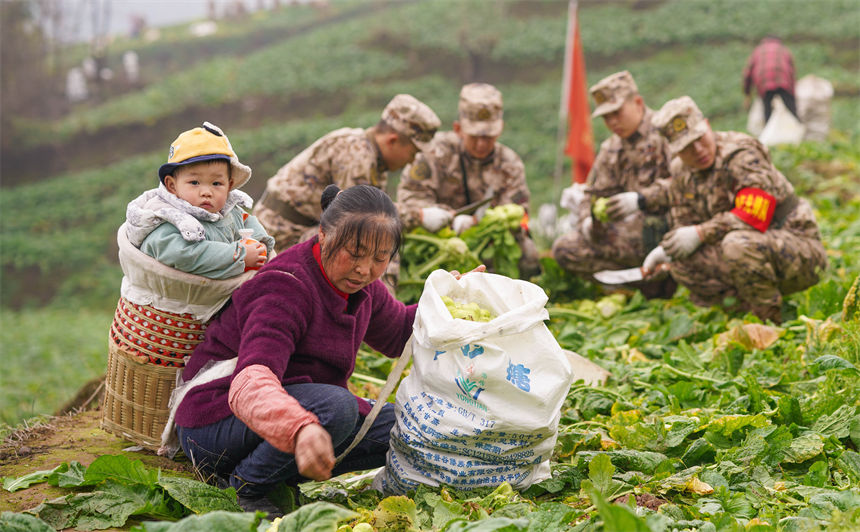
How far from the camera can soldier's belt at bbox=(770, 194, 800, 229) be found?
4660 millimetres

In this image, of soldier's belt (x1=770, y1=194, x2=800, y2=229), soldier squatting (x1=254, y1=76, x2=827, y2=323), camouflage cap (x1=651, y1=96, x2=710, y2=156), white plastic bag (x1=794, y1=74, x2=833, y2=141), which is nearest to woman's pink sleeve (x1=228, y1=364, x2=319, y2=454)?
soldier squatting (x1=254, y1=76, x2=827, y2=323)

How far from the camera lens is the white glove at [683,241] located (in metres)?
4.79

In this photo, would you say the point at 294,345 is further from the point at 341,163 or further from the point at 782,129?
the point at 782,129

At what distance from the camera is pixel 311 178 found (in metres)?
4.56

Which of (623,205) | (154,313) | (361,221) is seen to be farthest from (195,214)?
(623,205)

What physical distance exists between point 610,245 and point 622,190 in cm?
A: 46

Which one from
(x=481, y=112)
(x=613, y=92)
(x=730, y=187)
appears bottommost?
(x=730, y=187)

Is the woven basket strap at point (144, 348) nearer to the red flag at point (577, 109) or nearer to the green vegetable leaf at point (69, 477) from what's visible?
the green vegetable leaf at point (69, 477)

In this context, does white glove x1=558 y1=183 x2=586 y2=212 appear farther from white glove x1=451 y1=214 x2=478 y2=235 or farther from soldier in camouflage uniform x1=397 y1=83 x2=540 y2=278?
white glove x1=451 y1=214 x2=478 y2=235

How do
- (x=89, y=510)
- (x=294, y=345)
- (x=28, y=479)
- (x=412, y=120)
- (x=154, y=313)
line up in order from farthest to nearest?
1. (x=412, y=120)
2. (x=154, y=313)
3. (x=28, y=479)
4. (x=294, y=345)
5. (x=89, y=510)

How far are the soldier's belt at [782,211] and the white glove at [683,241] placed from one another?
46 centimetres

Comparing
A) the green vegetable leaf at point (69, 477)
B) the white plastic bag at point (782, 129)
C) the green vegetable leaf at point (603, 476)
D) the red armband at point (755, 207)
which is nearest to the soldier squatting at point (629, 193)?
the red armband at point (755, 207)

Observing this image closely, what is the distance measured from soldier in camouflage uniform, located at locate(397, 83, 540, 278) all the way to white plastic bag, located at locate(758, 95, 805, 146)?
21.2 ft

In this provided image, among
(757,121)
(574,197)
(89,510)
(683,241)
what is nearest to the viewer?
(89,510)
